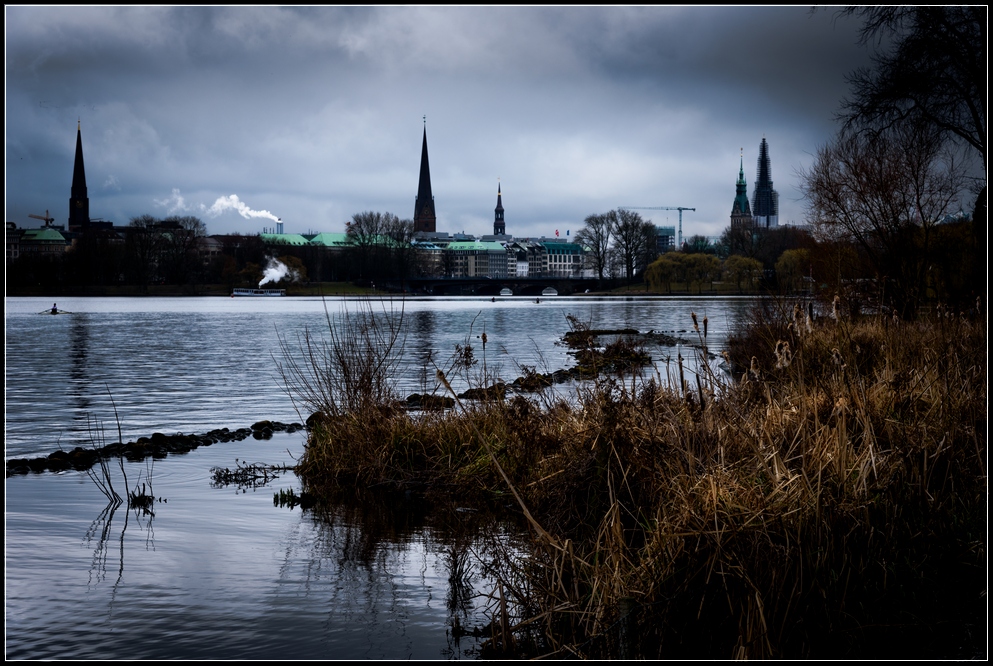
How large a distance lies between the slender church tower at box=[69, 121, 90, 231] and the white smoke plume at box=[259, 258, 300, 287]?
2684 centimetres

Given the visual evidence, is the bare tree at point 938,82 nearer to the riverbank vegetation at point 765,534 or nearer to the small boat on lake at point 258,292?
the riverbank vegetation at point 765,534

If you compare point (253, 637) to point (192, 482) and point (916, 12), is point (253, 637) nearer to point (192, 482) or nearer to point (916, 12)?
point (192, 482)

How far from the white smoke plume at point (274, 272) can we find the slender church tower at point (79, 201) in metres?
26.8

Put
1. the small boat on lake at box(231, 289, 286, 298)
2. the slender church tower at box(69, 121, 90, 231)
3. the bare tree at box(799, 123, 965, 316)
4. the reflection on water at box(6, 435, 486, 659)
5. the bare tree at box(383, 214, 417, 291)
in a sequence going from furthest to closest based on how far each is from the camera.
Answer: the small boat on lake at box(231, 289, 286, 298)
the bare tree at box(383, 214, 417, 291)
the slender church tower at box(69, 121, 90, 231)
the bare tree at box(799, 123, 965, 316)
the reflection on water at box(6, 435, 486, 659)

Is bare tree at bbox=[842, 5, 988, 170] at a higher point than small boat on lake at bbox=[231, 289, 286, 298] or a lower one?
higher

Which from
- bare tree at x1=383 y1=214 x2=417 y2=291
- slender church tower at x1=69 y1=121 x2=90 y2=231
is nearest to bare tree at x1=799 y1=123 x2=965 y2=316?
slender church tower at x1=69 y1=121 x2=90 y2=231

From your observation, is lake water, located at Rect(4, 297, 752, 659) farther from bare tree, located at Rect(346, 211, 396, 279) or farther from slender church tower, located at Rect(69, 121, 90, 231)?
bare tree, located at Rect(346, 211, 396, 279)

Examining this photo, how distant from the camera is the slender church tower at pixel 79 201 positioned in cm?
8850

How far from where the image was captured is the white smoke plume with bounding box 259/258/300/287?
13562 cm

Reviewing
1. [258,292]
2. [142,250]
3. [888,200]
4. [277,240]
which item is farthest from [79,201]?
[888,200]

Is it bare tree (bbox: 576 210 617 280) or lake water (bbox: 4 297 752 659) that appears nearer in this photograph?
Answer: lake water (bbox: 4 297 752 659)

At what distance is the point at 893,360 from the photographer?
9.79m

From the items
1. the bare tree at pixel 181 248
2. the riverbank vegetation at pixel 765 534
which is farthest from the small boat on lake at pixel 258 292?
the riverbank vegetation at pixel 765 534

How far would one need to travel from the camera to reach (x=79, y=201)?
102 meters
